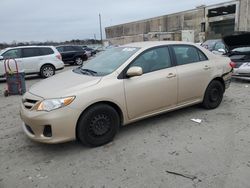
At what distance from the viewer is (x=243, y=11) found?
4594 centimetres

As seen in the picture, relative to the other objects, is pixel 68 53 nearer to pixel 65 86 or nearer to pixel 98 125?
pixel 65 86

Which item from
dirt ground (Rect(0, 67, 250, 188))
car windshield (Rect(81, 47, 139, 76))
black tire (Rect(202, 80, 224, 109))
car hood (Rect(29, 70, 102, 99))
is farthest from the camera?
black tire (Rect(202, 80, 224, 109))

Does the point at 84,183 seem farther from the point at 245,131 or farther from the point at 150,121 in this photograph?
the point at 245,131

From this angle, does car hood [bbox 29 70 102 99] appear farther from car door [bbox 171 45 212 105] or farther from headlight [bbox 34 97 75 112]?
car door [bbox 171 45 212 105]

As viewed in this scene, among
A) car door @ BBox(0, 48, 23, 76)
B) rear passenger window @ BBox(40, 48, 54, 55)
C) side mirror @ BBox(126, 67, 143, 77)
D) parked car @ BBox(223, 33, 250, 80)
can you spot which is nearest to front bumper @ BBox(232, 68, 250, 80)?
parked car @ BBox(223, 33, 250, 80)

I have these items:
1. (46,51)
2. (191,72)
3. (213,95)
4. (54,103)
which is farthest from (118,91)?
(46,51)

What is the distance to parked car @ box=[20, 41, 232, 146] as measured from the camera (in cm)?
367

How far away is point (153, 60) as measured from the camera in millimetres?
4664

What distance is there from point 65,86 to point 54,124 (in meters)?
0.64

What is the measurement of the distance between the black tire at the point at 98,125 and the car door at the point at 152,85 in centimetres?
35

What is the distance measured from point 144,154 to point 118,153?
382mm

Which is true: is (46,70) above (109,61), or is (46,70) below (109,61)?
below

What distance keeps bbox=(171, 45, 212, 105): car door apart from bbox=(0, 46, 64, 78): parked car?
9.03 m

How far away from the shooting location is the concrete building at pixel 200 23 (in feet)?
148
